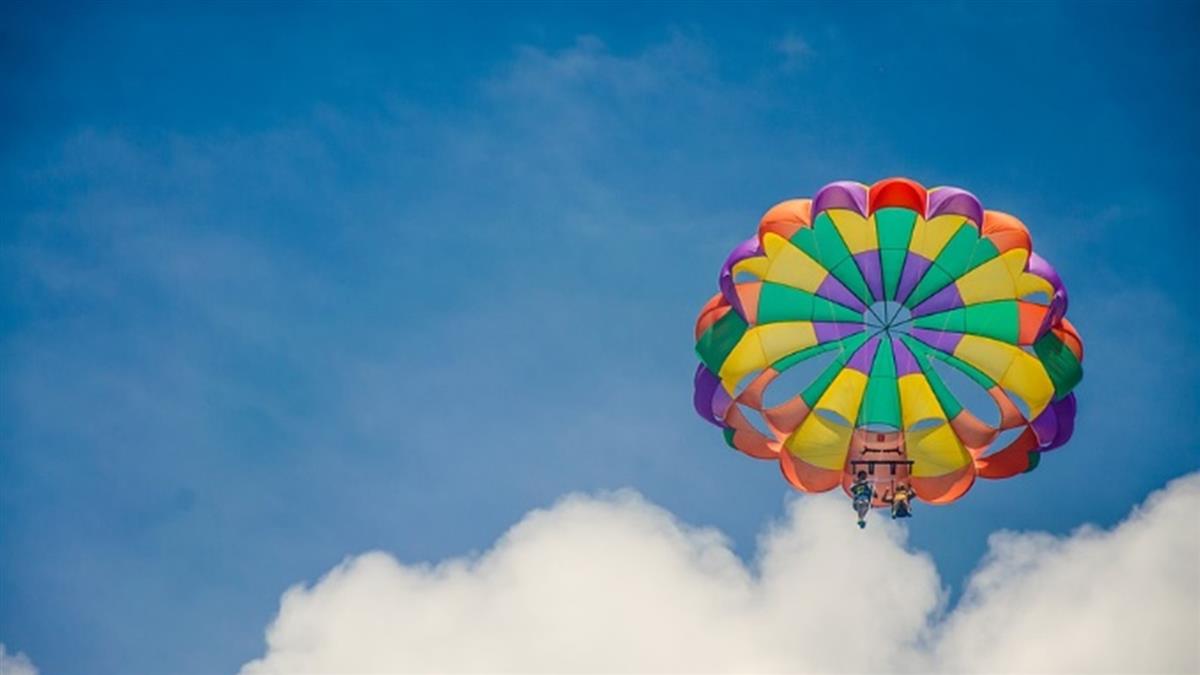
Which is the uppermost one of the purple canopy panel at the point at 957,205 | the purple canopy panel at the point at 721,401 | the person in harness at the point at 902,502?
the purple canopy panel at the point at 957,205

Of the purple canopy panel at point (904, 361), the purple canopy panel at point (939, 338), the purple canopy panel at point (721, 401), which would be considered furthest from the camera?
the purple canopy panel at point (904, 361)

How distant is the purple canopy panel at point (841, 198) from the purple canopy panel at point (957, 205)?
1066mm

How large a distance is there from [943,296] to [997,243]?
148 cm

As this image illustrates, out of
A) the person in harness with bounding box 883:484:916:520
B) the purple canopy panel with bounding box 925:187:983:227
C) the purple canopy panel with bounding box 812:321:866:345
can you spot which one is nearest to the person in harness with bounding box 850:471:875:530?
the person in harness with bounding box 883:484:916:520

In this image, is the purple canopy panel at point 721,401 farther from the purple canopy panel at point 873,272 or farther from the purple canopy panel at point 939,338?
the purple canopy panel at point 939,338

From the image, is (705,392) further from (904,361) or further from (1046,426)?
(1046,426)

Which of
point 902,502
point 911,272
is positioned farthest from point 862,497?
point 911,272

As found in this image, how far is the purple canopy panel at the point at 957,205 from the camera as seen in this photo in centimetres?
2875

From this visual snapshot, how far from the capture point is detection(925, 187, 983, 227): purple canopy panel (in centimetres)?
2875

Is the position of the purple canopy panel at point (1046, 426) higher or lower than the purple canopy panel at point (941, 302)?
lower

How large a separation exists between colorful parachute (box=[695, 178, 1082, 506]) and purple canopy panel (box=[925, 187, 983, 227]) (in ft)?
0.07

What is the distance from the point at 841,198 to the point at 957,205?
1.74m

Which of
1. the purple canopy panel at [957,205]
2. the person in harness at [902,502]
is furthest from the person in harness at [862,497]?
the purple canopy panel at [957,205]

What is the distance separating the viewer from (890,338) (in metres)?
31.0
